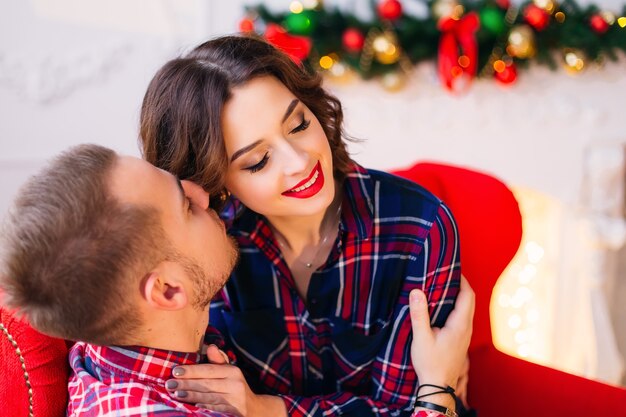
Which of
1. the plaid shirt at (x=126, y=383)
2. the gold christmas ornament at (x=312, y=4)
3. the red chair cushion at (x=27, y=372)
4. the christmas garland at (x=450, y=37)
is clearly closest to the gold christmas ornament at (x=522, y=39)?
the christmas garland at (x=450, y=37)

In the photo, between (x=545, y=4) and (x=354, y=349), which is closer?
(x=354, y=349)

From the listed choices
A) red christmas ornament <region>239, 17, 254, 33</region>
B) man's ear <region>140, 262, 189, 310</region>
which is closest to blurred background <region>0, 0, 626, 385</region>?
red christmas ornament <region>239, 17, 254, 33</region>

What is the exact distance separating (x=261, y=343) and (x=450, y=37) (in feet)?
4.98

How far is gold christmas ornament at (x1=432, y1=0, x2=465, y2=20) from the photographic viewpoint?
2.39 m

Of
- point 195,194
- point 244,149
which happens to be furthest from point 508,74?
point 195,194

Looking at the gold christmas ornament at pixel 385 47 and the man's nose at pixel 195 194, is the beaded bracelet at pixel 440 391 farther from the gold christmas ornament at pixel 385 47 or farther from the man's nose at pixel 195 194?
the gold christmas ornament at pixel 385 47

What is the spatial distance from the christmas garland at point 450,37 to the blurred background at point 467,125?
0.26 ft

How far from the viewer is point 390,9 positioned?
246cm

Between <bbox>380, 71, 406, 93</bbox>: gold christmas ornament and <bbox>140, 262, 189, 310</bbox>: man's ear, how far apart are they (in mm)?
1780

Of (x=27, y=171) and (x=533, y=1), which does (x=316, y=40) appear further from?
(x=27, y=171)

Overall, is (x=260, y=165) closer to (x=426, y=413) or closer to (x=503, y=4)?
(x=426, y=413)

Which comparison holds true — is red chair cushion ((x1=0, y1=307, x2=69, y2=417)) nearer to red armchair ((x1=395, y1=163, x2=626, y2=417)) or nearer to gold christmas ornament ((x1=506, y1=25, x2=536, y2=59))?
red armchair ((x1=395, y1=163, x2=626, y2=417))

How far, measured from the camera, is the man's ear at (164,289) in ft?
3.20

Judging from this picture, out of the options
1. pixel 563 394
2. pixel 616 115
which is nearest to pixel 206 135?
pixel 563 394
